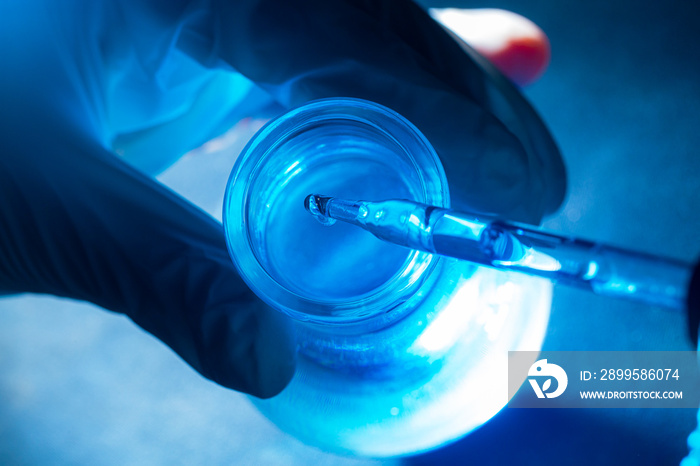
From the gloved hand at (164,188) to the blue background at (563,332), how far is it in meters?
0.13

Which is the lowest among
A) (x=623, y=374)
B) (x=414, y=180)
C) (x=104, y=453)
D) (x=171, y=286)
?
(x=104, y=453)

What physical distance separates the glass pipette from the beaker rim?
0.05 m

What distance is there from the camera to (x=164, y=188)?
2.07 ft

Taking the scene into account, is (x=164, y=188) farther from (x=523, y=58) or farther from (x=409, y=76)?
(x=523, y=58)

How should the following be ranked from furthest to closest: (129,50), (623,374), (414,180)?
(129,50) < (623,374) < (414,180)

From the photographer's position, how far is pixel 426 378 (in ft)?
1.67

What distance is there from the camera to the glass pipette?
281mm

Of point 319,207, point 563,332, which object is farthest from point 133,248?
point 563,332

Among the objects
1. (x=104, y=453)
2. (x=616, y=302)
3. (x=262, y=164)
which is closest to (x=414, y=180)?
(x=262, y=164)

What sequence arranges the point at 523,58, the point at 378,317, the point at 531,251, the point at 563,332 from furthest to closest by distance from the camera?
the point at 523,58
the point at 563,332
the point at 378,317
the point at 531,251

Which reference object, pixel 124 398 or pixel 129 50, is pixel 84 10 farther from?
pixel 124 398

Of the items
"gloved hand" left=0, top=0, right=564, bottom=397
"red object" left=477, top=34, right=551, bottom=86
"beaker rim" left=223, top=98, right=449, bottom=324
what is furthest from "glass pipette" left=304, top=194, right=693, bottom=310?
"red object" left=477, top=34, right=551, bottom=86

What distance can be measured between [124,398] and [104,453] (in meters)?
0.08

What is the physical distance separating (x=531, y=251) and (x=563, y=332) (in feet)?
1.33
